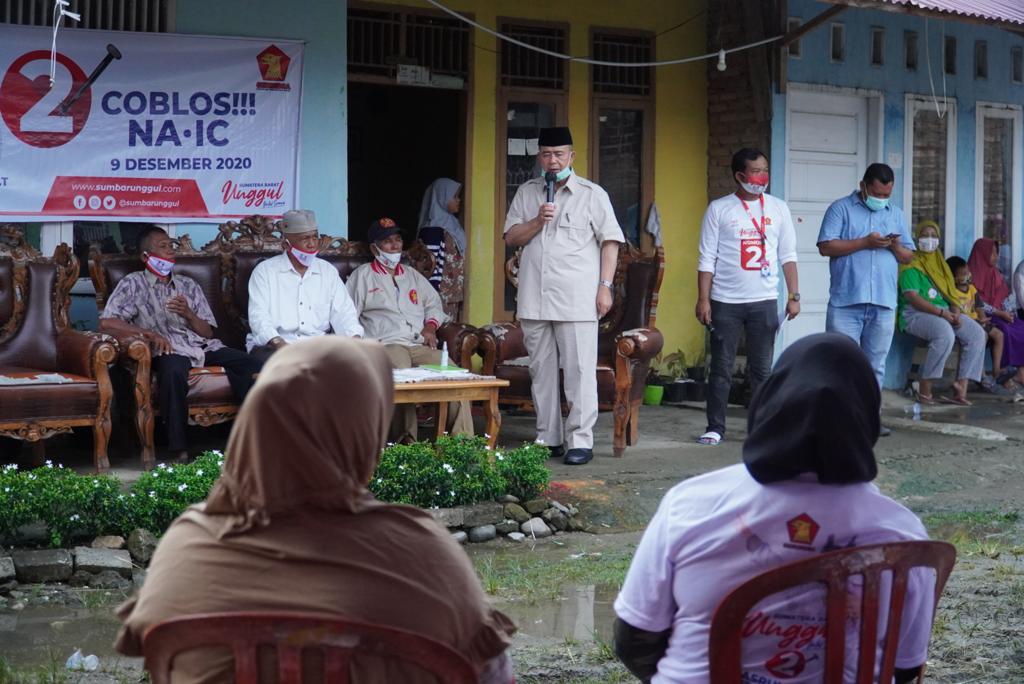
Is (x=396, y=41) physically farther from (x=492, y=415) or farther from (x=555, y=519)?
(x=555, y=519)

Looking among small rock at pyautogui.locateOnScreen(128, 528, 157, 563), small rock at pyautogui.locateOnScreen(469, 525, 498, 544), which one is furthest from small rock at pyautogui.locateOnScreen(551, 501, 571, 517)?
small rock at pyautogui.locateOnScreen(128, 528, 157, 563)

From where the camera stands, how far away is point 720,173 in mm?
11930

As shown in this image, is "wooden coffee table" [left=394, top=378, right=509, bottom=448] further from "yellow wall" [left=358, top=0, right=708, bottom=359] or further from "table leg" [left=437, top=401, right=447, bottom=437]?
"yellow wall" [left=358, top=0, right=708, bottom=359]

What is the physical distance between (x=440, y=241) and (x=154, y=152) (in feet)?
7.60

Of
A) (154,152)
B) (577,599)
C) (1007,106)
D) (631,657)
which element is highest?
(1007,106)

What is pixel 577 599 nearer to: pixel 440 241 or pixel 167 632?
pixel 167 632

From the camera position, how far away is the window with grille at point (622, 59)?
1142cm

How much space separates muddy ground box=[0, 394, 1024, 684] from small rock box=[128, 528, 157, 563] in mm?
457

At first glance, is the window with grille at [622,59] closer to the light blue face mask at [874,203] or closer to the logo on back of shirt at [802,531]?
the light blue face mask at [874,203]

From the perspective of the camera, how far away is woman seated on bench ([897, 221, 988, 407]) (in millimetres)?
12234

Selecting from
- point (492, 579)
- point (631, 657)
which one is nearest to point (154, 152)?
point (492, 579)

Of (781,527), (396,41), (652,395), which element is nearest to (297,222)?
(396,41)

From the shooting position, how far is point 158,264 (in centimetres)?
842

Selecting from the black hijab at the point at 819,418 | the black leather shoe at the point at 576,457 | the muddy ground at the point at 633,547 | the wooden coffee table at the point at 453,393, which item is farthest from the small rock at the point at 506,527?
the black hijab at the point at 819,418
